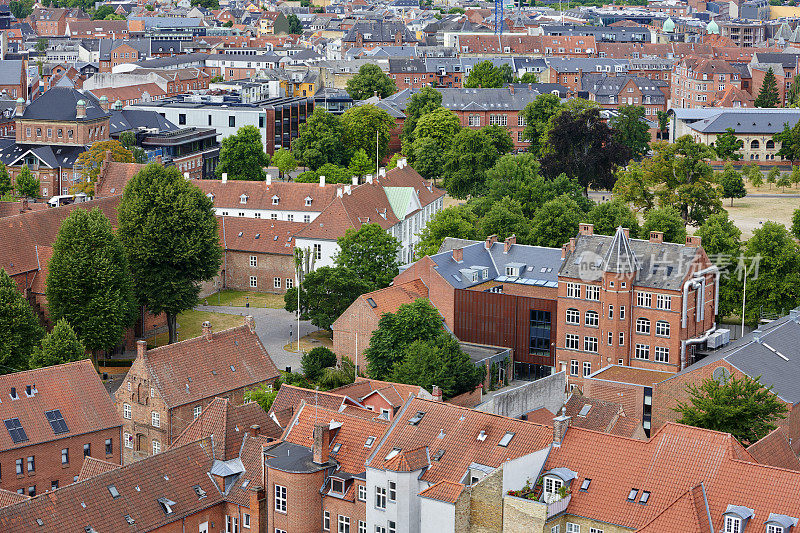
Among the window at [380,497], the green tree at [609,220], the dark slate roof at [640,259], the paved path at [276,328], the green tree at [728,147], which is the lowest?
the paved path at [276,328]

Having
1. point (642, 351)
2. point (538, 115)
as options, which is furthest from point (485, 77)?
point (642, 351)

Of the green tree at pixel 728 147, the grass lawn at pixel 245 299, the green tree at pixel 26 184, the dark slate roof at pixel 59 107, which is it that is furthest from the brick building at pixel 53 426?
the green tree at pixel 728 147

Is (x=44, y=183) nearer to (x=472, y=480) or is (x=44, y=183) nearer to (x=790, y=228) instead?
(x=790, y=228)

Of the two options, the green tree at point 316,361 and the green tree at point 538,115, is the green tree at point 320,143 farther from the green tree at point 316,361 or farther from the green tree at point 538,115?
the green tree at point 316,361

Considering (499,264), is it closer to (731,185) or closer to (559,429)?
(559,429)

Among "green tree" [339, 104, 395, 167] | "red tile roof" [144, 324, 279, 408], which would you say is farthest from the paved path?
"green tree" [339, 104, 395, 167]

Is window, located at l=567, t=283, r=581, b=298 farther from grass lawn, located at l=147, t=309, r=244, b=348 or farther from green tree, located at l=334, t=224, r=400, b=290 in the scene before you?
grass lawn, located at l=147, t=309, r=244, b=348
